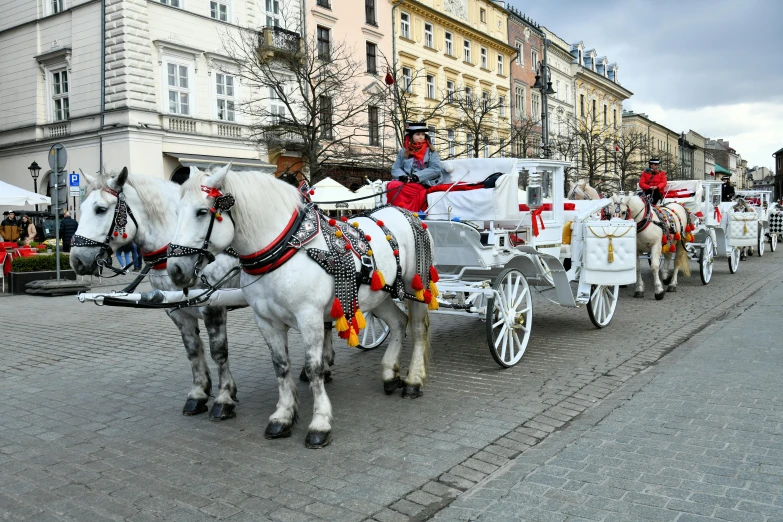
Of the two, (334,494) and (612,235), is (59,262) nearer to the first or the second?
(612,235)

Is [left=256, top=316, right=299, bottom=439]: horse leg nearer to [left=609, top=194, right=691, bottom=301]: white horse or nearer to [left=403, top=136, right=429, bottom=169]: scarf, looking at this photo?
[left=403, top=136, right=429, bottom=169]: scarf

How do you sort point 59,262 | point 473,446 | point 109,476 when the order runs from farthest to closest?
point 59,262 → point 473,446 → point 109,476

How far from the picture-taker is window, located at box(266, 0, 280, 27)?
26.3 metres

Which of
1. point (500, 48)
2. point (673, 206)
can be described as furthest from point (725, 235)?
point (500, 48)

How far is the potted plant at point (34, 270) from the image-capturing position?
14148mm

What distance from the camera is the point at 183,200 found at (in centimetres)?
412

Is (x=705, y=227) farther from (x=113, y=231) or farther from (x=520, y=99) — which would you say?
(x=520, y=99)

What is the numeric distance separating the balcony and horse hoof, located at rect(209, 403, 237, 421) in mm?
20883

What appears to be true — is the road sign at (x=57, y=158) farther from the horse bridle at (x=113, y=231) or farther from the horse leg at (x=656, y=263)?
the horse leg at (x=656, y=263)

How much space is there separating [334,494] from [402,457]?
2.20 ft

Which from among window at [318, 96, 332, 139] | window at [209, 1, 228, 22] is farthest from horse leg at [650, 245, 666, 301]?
window at [209, 1, 228, 22]

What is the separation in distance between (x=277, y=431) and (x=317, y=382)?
46cm

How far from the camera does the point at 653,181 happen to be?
13047 millimetres

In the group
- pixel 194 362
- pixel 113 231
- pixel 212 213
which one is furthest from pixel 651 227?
pixel 113 231
